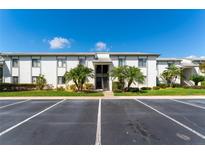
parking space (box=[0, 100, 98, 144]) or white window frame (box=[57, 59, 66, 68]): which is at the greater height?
white window frame (box=[57, 59, 66, 68])

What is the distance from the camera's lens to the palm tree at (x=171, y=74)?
91.5 feet

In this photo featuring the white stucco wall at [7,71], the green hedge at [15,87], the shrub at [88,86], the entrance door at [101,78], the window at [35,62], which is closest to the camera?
the green hedge at [15,87]

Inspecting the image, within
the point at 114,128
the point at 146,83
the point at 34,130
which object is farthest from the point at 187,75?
the point at 34,130

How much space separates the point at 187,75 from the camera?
31328mm

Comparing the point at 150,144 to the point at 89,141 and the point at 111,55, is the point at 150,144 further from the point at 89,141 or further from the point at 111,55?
the point at 111,55

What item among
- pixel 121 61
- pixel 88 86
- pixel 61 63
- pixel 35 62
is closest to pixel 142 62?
pixel 121 61

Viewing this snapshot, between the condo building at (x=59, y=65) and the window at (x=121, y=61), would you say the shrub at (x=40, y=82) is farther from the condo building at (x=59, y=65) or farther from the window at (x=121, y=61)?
the window at (x=121, y=61)

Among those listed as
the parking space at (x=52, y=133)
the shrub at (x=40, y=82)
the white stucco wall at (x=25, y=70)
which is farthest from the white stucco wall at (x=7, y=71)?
the parking space at (x=52, y=133)

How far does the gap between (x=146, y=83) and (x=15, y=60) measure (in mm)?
24239

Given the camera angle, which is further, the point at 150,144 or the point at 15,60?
the point at 15,60

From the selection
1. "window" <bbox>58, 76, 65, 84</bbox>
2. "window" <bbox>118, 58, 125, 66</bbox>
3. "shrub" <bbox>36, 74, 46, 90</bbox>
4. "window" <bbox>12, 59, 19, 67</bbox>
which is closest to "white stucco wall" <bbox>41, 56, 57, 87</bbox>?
"window" <bbox>58, 76, 65, 84</bbox>

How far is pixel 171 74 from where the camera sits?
28.0 meters

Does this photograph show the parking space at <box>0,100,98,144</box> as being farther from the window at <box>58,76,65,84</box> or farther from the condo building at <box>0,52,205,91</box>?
the window at <box>58,76,65,84</box>

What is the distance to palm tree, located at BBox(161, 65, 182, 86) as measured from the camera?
27897 millimetres
